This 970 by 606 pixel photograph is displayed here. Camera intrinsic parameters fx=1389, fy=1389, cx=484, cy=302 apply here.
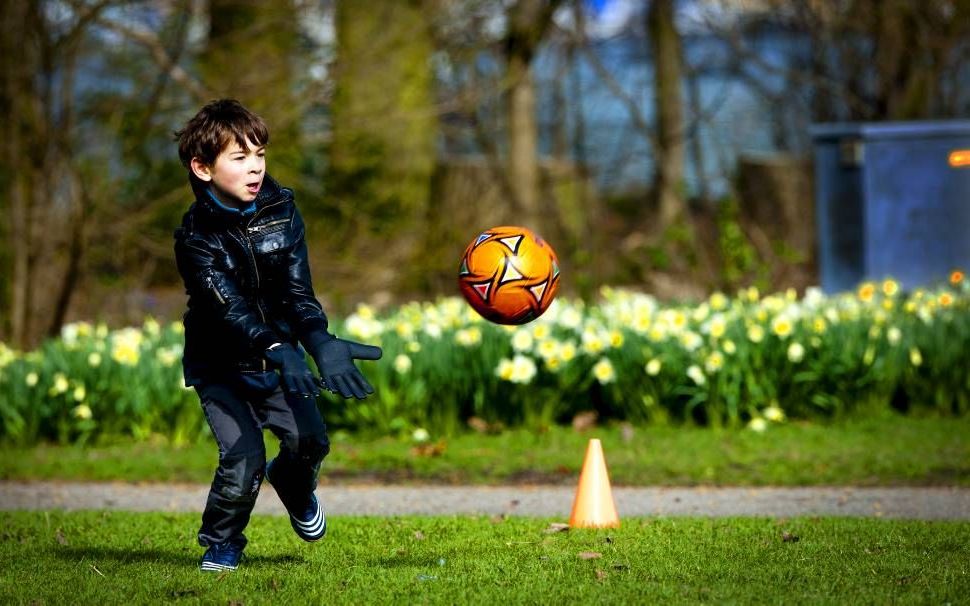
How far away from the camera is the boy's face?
4.84m

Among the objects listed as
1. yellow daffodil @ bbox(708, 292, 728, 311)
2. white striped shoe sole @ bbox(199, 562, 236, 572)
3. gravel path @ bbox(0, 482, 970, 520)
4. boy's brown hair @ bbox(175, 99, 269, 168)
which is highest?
boy's brown hair @ bbox(175, 99, 269, 168)

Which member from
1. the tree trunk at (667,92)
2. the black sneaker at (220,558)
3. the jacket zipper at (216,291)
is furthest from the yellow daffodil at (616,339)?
the tree trunk at (667,92)

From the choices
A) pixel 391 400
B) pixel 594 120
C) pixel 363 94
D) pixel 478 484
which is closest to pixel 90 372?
pixel 391 400

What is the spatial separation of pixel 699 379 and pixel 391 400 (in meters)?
1.99

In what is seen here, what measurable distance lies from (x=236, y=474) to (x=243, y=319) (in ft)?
1.94

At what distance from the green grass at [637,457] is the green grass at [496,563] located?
1569mm

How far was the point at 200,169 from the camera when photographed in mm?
4895

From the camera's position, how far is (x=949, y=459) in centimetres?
779

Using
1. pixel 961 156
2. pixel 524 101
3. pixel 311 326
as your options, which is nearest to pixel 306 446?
pixel 311 326

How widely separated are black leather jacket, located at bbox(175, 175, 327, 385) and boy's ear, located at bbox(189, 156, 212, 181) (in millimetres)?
37

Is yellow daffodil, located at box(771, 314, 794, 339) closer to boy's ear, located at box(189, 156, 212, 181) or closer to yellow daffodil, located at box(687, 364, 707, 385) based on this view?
yellow daffodil, located at box(687, 364, 707, 385)

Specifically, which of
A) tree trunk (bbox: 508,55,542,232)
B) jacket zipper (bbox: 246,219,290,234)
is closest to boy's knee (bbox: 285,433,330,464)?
jacket zipper (bbox: 246,219,290,234)

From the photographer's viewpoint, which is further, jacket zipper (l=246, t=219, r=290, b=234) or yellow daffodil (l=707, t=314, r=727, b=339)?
yellow daffodil (l=707, t=314, r=727, b=339)

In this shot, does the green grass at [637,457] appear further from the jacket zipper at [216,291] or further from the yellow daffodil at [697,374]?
the jacket zipper at [216,291]
